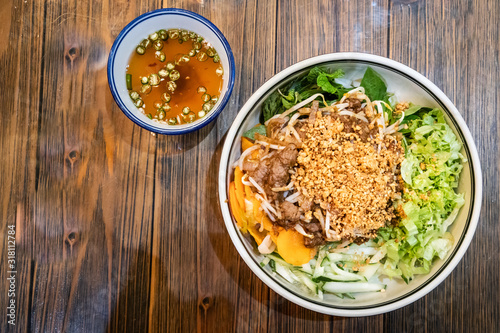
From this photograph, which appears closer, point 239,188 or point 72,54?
point 239,188

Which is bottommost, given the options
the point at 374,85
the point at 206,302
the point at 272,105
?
the point at 206,302

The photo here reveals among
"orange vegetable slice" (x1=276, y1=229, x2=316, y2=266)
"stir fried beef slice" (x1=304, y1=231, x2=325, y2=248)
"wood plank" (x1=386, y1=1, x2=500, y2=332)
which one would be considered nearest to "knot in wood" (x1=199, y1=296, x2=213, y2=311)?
"orange vegetable slice" (x1=276, y1=229, x2=316, y2=266)

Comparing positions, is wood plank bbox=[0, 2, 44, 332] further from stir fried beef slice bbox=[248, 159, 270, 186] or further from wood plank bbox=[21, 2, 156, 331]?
stir fried beef slice bbox=[248, 159, 270, 186]

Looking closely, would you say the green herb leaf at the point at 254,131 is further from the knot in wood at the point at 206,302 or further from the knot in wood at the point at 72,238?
the knot in wood at the point at 72,238

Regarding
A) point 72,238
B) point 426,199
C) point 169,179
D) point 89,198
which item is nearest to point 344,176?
point 426,199

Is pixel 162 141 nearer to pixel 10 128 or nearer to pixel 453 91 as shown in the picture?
pixel 10 128

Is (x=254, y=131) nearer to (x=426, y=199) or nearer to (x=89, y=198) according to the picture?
(x=426, y=199)

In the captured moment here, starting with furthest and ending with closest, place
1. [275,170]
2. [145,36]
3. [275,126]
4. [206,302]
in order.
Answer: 1. [206,302]
2. [145,36]
3. [275,126]
4. [275,170]

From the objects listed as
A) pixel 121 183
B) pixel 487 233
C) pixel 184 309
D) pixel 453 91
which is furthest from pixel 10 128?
pixel 487 233
